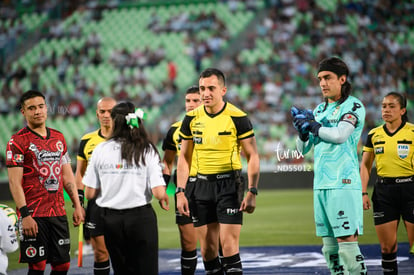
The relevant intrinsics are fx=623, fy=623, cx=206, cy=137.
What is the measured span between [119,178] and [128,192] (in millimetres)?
140

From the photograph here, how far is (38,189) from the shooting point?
660 centimetres

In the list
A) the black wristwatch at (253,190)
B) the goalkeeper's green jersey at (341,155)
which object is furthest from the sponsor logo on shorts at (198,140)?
the goalkeeper's green jersey at (341,155)

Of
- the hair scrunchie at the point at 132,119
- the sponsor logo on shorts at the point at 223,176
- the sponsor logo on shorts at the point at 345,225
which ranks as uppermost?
the hair scrunchie at the point at 132,119

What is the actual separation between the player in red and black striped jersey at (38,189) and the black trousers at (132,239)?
145cm

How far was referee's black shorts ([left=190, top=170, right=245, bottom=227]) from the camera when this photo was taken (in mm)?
6594

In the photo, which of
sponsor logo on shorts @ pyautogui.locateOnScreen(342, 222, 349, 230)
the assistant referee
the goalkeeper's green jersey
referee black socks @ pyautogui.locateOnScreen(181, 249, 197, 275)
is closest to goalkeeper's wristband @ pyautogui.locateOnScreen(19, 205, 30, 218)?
referee black socks @ pyautogui.locateOnScreen(181, 249, 197, 275)

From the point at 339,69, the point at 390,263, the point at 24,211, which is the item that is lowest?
the point at 390,263

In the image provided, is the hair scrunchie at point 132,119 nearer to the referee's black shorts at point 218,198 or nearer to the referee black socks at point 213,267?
the referee's black shorts at point 218,198

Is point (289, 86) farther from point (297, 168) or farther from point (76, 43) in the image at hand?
point (76, 43)

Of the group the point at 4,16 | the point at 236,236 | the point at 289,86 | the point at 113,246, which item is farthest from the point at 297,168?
the point at 4,16

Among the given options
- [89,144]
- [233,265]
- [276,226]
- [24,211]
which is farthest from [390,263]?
[276,226]

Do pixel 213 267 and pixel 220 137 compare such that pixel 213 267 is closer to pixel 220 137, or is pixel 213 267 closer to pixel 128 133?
pixel 220 137

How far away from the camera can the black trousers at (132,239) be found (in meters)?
5.25

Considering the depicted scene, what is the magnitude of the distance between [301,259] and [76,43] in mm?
23444
